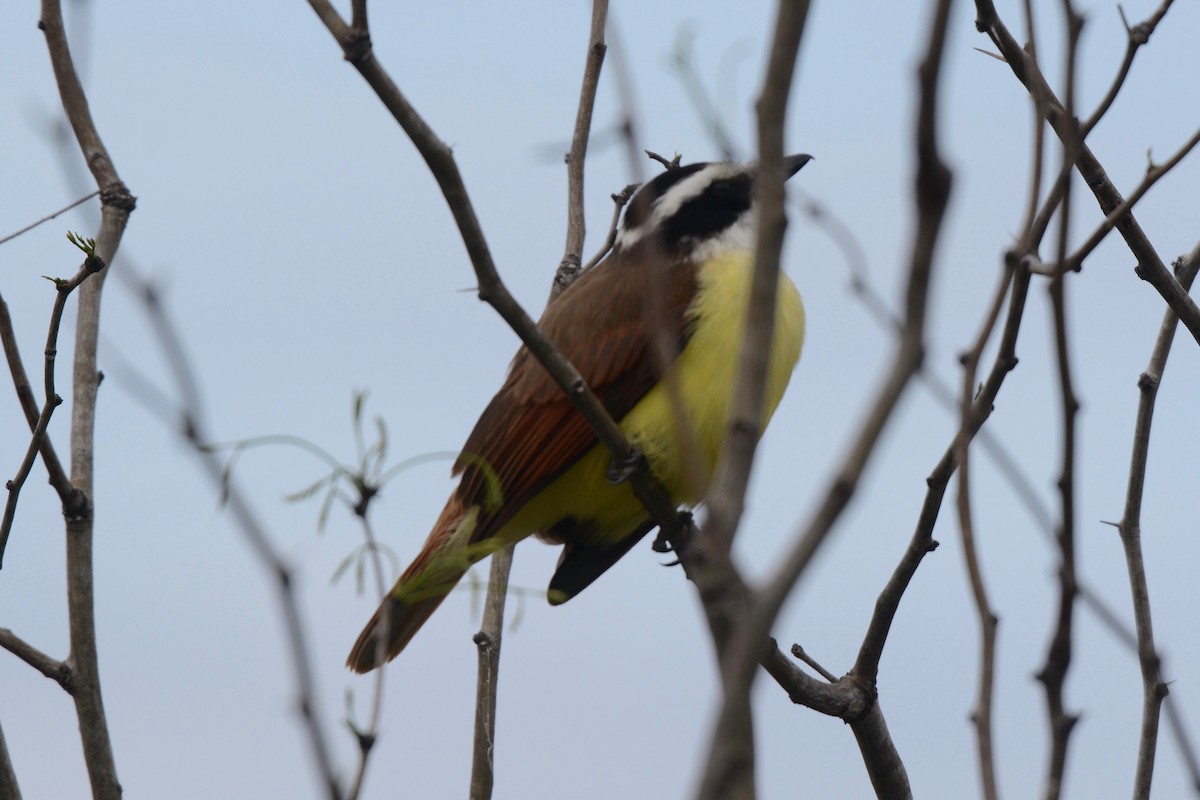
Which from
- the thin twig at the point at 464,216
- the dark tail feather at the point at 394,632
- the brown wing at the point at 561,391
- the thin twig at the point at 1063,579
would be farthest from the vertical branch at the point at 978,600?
the dark tail feather at the point at 394,632

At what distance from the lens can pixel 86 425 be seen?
3.46m

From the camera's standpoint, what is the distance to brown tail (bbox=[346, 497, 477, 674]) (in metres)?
4.82

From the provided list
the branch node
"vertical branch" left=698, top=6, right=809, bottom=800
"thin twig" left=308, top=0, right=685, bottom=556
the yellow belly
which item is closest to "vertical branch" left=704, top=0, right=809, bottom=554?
"vertical branch" left=698, top=6, right=809, bottom=800

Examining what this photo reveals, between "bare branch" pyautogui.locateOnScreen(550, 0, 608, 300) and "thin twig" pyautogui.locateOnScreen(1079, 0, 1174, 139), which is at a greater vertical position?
"bare branch" pyautogui.locateOnScreen(550, 0, 608, 300)

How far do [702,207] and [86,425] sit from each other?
8.94 ft

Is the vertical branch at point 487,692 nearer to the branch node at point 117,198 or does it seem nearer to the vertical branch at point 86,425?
the vertical branch at point 86,425

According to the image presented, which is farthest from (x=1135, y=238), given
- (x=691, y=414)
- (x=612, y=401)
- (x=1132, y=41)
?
(x=612, y=401)

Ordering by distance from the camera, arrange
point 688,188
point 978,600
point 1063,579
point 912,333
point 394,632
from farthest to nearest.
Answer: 1. point 688,188
2. point 394,632
3. point 978,600
4. point 1063,579
5. point 912,333

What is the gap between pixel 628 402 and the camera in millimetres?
4848

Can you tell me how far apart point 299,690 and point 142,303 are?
1130 millimetres

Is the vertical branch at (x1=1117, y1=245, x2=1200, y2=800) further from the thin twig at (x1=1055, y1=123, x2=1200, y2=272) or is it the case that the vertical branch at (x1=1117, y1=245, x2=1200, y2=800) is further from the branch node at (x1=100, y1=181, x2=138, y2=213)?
the branch node at (x1=100, y1=181, x2=138, y2=213)

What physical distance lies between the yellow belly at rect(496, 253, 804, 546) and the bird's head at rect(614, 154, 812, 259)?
0.70 ft

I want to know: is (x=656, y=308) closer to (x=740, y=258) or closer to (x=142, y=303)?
(x=142, y=303)

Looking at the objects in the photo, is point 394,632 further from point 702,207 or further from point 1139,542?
point 1139,542
